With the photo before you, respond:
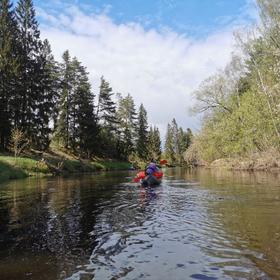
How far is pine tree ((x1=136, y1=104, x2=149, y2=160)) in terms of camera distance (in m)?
84.7

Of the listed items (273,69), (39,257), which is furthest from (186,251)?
(273,69)

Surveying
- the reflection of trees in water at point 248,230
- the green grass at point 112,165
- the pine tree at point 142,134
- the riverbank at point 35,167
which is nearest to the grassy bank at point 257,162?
the green grass at point 112,165

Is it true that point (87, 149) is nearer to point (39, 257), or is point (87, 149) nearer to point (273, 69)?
point (273, 69)

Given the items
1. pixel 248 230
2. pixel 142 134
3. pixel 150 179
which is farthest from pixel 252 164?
pixel 142 134

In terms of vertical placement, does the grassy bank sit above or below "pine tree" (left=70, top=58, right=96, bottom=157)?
below

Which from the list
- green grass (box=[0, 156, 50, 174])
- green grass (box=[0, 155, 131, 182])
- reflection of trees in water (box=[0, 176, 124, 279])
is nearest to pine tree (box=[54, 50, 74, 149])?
green grass (box=[0, 155, 131, 182])

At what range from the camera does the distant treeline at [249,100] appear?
2780 centimetres

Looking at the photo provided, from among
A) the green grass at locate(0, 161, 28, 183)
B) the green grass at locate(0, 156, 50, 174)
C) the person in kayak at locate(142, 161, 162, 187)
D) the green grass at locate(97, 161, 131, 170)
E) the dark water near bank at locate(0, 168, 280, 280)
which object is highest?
the green grass at locate(97, 161, 131, 170)

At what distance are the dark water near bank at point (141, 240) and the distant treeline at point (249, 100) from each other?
15.7m

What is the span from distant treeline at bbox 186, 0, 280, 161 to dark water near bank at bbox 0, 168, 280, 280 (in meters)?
15.7

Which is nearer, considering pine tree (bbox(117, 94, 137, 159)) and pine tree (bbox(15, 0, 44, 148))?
pine tree (bbox(15, 0, 44, 148))

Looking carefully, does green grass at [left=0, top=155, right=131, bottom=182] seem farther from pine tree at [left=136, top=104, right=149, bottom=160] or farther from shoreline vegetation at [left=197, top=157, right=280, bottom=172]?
pine tree at [left=136, top=104, right=149, bottom=160]

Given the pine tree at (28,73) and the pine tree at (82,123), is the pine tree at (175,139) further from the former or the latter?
the pine tree at (28,73)

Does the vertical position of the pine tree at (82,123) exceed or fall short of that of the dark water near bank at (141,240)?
it exceeds it
